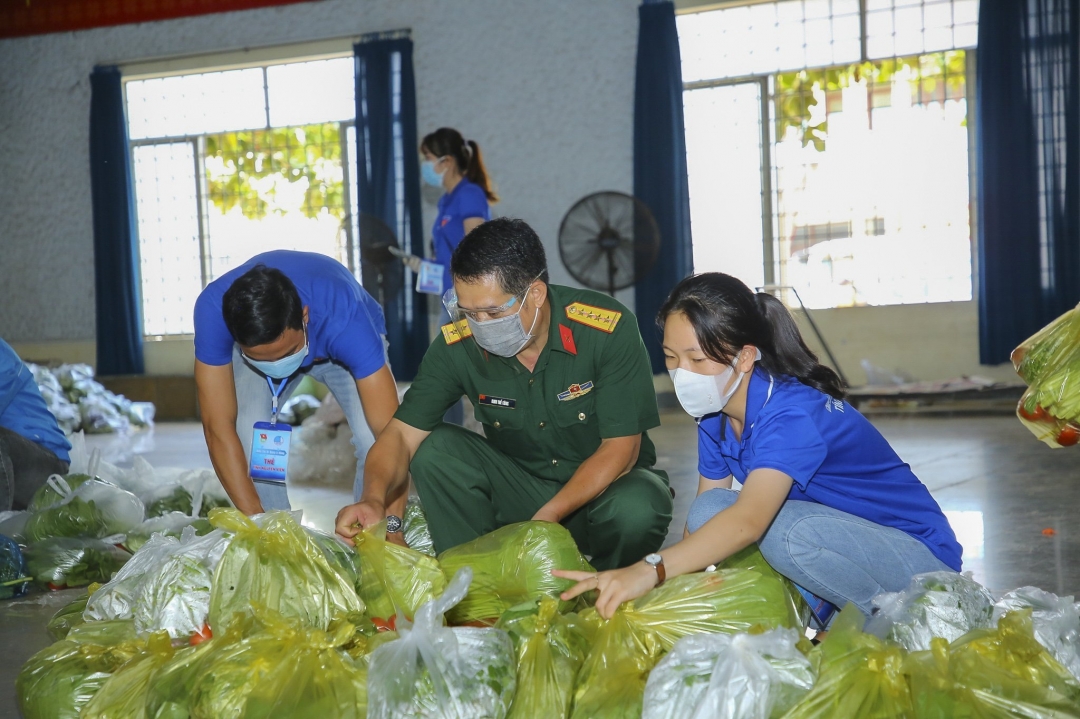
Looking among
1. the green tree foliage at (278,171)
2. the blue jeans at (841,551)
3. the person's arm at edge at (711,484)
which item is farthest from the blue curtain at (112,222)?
the blue jeans at (841,551)

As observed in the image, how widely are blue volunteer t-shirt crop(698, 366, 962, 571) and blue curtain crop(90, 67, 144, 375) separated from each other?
7.52 metres

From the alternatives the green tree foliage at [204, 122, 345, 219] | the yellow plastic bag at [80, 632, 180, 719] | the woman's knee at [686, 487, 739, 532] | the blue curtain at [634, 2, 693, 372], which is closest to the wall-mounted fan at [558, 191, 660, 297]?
the blue curtain at [634, 2, 693, 372]

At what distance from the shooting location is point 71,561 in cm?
258

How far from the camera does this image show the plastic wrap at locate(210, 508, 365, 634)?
1.56 meters

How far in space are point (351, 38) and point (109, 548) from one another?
19.2 ft

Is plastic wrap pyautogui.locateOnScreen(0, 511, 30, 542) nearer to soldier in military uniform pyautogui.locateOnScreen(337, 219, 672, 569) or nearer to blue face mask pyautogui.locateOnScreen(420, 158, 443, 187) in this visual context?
soldier in military uniform pyautogui.locateOnScreen(337, 219, 672, 569)

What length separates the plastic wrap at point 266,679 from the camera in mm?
1276

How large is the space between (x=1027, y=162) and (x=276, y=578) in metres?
6.08

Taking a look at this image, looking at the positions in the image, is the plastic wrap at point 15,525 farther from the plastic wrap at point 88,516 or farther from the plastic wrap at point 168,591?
the plastic wrap at point 168,591

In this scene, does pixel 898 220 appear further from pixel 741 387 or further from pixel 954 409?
pixel 741 387

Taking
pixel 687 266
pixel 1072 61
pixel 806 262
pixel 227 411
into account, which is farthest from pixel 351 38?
pixel 227 411

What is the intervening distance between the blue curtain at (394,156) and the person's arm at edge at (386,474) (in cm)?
519

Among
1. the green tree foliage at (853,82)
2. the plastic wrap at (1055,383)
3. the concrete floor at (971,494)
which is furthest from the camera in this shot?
the green tree foliage at (853,82)

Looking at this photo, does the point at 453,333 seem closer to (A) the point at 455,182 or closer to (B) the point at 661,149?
(A) the point at 455,182
